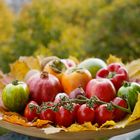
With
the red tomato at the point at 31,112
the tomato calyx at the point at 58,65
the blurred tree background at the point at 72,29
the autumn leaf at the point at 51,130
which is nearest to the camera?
the autumn leaf at the point at 51,130

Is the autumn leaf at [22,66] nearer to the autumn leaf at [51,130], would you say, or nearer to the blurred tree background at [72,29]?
the autumn leaf at [51,130]

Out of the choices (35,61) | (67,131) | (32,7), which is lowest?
(67,131)

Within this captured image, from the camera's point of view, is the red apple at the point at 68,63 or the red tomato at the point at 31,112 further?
the red apple at the point at 68,63

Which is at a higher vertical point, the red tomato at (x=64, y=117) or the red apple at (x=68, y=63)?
the red apple at (x=68, y=63)

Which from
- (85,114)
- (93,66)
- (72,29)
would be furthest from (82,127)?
(72,29)

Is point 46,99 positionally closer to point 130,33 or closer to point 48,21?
point 48,21

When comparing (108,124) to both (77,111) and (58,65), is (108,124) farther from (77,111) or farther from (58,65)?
(58,65)

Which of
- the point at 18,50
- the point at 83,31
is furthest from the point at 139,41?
the point at 18,50

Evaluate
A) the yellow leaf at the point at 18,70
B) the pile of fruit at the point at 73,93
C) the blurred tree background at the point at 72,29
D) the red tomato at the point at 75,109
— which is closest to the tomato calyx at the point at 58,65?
the pile of fruit at the point at 73,93
